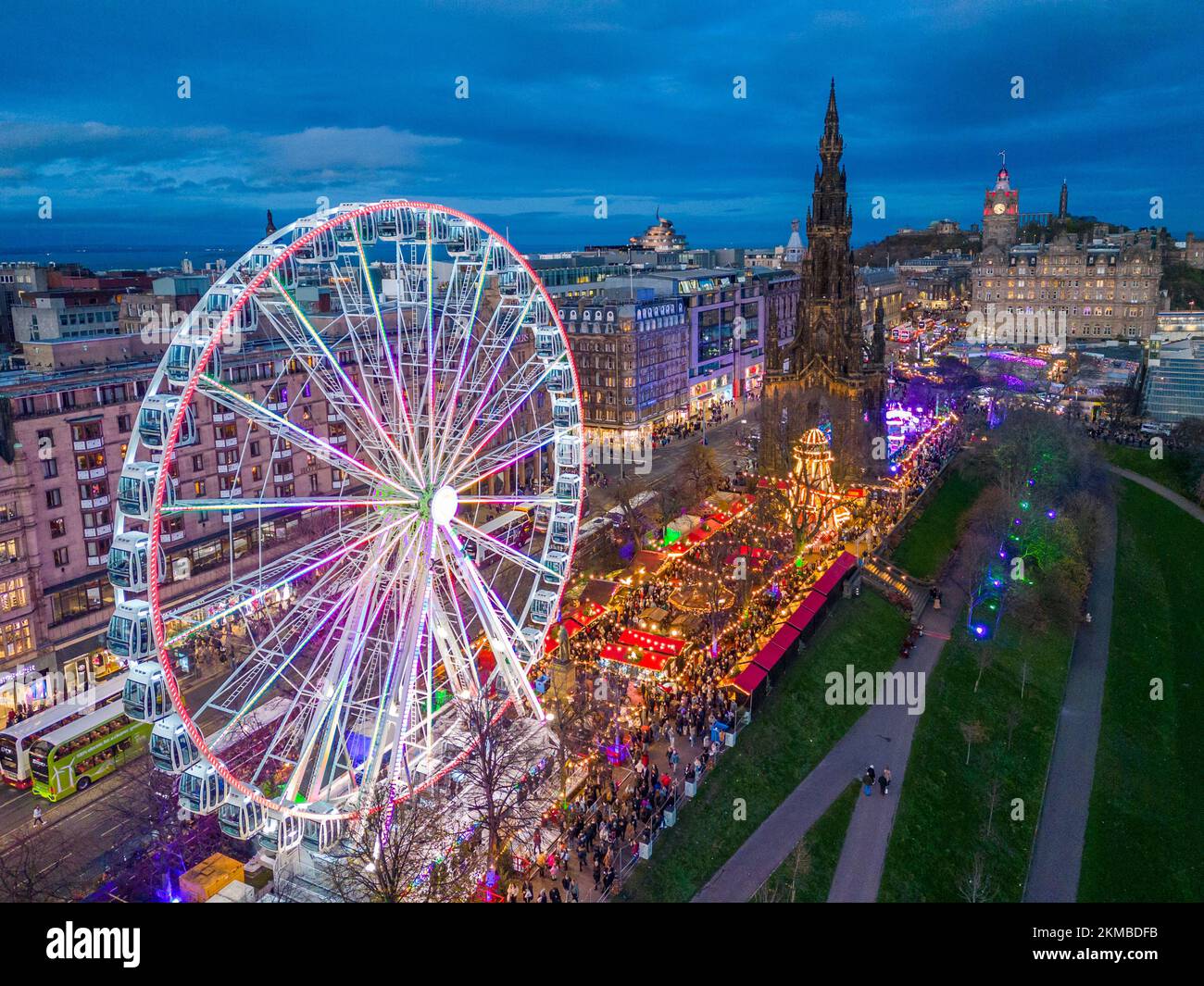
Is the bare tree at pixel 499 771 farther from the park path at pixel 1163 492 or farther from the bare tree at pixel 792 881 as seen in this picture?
the park path at pixel 1163 492

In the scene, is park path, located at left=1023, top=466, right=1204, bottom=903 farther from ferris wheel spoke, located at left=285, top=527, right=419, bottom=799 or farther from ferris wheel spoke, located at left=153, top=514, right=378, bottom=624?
ferris wheel spoke, located at left=153, top=514, right=378, bottom=624

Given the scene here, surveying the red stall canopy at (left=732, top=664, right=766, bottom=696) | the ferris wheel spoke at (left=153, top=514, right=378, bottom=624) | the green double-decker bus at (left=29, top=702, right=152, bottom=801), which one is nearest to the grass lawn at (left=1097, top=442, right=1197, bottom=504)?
the red stall canopy at (left=732, top=664, right=766, bottom=696)

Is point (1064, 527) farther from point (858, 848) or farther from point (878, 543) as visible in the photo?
point (858, 848)

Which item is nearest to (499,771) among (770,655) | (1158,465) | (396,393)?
(396,393)

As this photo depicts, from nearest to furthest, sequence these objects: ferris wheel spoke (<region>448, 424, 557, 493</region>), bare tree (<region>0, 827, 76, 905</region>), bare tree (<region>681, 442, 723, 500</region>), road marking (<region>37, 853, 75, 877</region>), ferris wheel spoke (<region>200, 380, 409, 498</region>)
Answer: ferris wheel spoke (<region>200, 380, 409, 498</region>) < bare tree (<region>0, 827, 76, 905</region>) < road marking (<region>37, 853, 75, 877</region>) < ferris wheel spoke (<region>448, 424, 557, 493</region>) < bare tree (<region>681, 442, 723, 500</region>)

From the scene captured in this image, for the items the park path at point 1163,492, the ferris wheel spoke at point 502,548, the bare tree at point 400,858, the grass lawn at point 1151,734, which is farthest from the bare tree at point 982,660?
the park path at point 1163,492

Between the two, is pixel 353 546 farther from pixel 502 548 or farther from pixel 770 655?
pixel 770 655

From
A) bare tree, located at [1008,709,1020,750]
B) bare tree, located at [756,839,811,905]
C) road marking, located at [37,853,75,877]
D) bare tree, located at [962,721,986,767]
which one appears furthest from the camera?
bare tree, located at [1008,709,1020,750]

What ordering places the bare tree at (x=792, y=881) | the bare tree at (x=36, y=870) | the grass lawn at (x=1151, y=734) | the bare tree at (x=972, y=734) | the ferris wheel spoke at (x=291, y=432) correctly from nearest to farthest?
the ferris wheel spoke at (x=291, y=432)
the bare tree at (x=36, y=870)
the bare tree at (x=792, y=881)
the grass lawn at (x=1151, y=734)
the bare tree at (x=972, y=734)
